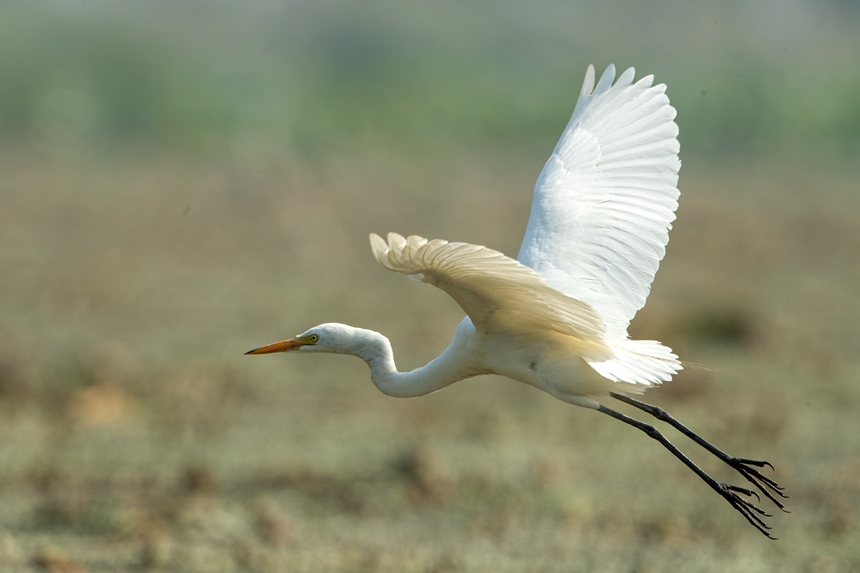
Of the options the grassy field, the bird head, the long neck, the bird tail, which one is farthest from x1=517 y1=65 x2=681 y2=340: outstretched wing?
the grassy field

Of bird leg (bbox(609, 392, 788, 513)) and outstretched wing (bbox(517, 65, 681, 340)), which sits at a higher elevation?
outstretched wing (bbox(517, 65, 681, 340))

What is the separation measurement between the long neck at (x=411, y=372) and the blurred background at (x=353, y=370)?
6.29ft

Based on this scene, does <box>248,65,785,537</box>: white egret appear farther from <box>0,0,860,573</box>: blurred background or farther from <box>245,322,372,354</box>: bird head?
<box>0,0,860,573</box>: blurred background

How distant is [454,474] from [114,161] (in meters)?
25.6

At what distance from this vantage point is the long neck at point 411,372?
16.5ft

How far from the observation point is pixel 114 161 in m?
32.0

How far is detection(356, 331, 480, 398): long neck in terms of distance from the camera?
16.5ft

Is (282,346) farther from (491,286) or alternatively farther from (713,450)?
(713,450)

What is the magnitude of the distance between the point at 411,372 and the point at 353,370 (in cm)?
690

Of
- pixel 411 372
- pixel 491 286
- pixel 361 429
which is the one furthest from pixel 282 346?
pixel 361 429

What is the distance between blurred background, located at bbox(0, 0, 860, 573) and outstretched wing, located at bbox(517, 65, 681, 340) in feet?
7.47

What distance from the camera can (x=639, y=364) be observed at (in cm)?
478

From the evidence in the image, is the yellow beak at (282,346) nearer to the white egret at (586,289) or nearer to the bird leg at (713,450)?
the white egret at (586,289)

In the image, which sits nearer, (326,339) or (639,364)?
(639,364)
